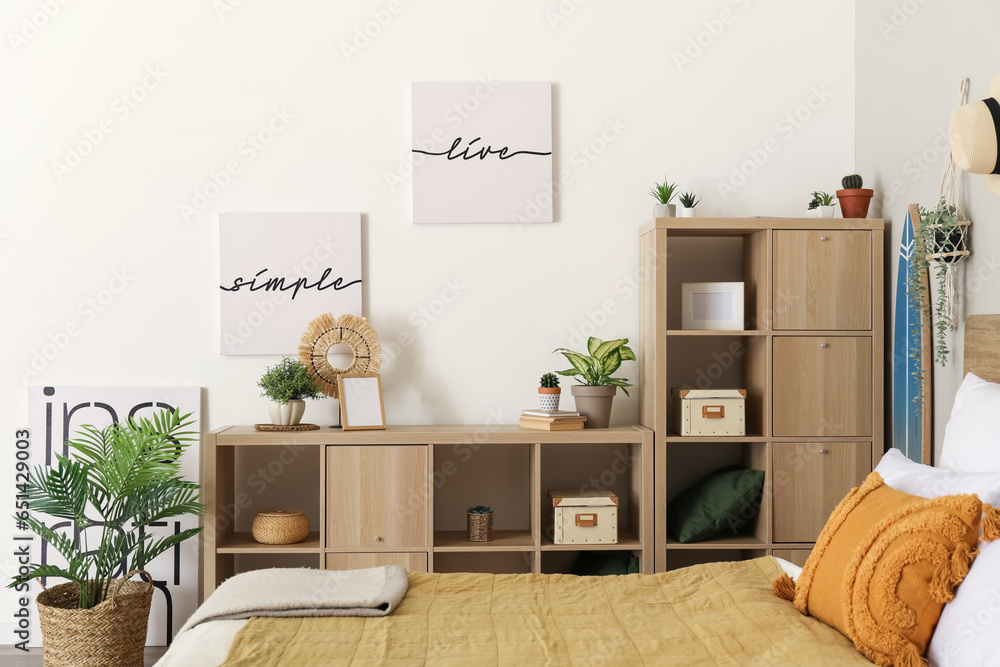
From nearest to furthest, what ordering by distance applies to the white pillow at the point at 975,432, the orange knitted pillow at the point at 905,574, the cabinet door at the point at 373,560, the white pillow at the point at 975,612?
the white pillow at the point at 975,612, the orange knitted pillow at the point at 905,574, the white pillow at the point at 975,432, the cabinet door at the point at 373,560

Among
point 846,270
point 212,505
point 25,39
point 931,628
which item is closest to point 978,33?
point 846,270

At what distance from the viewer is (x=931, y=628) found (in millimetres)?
1506

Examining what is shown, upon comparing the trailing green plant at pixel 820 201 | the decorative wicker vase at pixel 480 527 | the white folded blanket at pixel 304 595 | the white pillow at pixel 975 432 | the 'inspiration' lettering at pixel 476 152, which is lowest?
the decorative wicker vase at pixel 480 527

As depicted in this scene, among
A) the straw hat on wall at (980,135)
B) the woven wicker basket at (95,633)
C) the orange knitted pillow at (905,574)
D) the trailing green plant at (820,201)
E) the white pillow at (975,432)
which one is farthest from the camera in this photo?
the trailing green plant at (820,201)

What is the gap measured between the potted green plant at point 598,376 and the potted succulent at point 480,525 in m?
0.48

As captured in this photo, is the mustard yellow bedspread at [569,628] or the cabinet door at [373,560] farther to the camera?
the cabinet door at [373,560]

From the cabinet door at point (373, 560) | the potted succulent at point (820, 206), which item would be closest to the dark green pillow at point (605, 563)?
the cabinet door at point (373, 560)

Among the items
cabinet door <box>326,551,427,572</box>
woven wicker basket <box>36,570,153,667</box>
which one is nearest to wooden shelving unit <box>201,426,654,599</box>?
cabinet door <box>326,551,427,572</box>

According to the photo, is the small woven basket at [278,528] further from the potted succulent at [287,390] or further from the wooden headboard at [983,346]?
the wooden headboard at [983,346]

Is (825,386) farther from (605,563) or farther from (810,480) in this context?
(605,563)

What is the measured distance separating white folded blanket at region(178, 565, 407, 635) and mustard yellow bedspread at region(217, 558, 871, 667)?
29 mm

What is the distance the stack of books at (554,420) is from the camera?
9.12 feet

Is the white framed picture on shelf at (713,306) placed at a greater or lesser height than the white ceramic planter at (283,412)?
greater

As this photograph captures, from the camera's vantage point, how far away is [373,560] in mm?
2727
